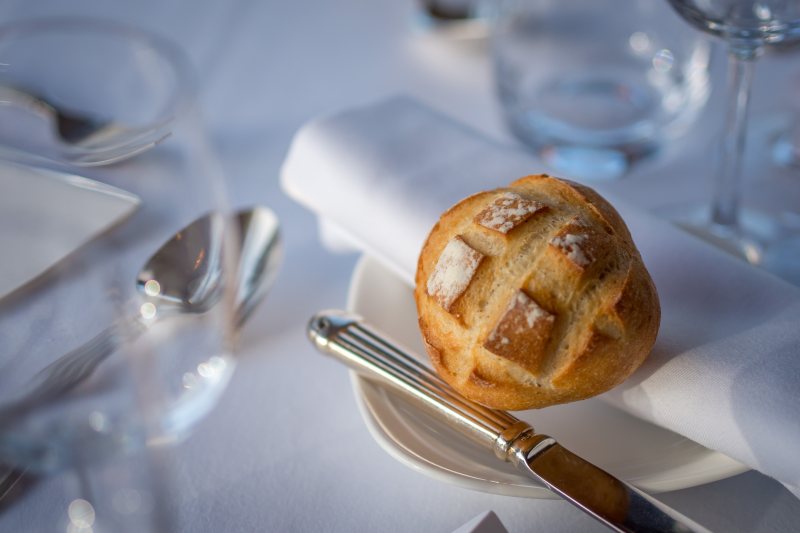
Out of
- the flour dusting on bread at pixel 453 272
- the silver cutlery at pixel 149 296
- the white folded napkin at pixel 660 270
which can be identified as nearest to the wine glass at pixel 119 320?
the silver cutlery at pixel 149 296

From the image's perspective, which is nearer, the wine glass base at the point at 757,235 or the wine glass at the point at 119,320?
the wine glass at the point at 119,320

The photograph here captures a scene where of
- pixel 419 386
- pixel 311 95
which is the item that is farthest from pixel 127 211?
pixel 311 95

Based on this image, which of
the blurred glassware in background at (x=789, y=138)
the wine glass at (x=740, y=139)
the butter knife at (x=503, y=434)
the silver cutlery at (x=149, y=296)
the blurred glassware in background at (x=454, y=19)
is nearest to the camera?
the silver cutlery at (x=149, y=296)

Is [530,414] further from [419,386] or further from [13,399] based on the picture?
[13,399]

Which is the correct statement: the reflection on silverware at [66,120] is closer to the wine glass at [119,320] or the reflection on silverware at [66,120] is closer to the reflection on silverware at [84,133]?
the reflection on silverware at [84,133]

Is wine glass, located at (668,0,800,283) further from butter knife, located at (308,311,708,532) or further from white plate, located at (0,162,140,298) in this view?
white plate, located at (0,162,140,298)

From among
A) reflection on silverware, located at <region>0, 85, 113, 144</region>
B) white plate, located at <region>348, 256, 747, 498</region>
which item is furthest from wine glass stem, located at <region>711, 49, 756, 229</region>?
reflection on silverware, located at <region>0, 85, 113, 144</region>

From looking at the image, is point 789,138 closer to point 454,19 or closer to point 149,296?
point 454,19
